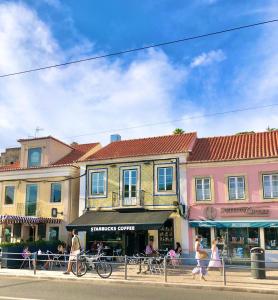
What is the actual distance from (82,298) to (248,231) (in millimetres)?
13412

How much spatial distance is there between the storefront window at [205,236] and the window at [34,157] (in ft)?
40.6

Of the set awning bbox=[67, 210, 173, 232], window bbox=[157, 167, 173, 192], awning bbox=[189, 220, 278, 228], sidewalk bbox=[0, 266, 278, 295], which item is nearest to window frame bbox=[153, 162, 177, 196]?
window bbox=[157, 167, 173, 192]

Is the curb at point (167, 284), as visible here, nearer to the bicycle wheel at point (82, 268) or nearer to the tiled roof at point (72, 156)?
the bicycle wheel at point (82, 268)

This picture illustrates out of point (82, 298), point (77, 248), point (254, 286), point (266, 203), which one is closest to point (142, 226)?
point (77, 248)

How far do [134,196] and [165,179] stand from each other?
2.19 metres

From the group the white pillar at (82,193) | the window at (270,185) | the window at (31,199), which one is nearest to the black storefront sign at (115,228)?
the white pillar at (82,193)

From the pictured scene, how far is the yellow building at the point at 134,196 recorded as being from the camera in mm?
23844

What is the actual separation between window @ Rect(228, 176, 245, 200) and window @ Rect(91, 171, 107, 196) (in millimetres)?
7924

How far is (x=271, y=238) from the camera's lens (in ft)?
72.4

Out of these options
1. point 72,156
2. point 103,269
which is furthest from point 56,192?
point 103,269

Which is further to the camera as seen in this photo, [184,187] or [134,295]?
[184,187]

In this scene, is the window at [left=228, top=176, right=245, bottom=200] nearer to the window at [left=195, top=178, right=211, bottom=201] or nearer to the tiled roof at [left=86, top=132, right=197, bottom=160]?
the window at [left=195, top=178, right=211, bottom=201]

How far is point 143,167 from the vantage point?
2562 cm

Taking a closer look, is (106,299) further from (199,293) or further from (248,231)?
(248,231)
